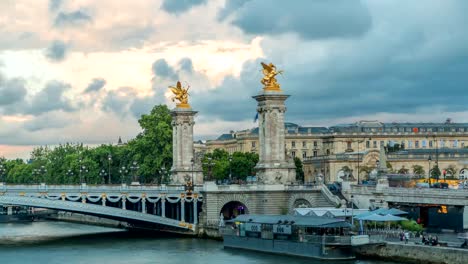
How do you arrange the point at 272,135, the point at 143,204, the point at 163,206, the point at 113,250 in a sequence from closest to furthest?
the point at 113,250, the point at 272,135, the point at 163,206, the point at 143,204

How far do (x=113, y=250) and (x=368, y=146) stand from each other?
78.6m

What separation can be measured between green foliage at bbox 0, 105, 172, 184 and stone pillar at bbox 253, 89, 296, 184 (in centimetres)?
3287

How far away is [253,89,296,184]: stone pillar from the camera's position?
86.9 meters

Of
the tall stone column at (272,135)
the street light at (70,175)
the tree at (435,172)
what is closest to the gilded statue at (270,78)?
the tall stone column at (272,135)

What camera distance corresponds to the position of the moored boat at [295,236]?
223 feet

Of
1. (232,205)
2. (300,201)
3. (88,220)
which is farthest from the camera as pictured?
(88,220)

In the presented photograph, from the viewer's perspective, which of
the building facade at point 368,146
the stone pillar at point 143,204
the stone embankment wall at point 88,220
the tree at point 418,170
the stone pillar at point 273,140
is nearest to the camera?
the stone pillar at point 273,140

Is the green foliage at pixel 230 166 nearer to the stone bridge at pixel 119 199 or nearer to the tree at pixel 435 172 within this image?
the tree at pixel 435 172

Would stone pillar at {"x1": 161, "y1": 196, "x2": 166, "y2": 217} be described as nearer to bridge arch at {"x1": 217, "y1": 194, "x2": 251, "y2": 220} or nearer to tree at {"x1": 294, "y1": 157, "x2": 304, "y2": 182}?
bridge arch at {"x1": 217, "y1": 194, "x2": 251, "y2": 220}

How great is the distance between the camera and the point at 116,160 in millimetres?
140875

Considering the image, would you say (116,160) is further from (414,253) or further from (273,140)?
(414,253)

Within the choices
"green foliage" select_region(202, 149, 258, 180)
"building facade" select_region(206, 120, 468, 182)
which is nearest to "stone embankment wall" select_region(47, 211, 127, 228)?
"green foliage" select_region(202, 149, 258, 180)

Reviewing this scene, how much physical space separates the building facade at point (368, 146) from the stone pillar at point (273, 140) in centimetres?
4468

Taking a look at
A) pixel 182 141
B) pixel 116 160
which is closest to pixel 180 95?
pixel 182 141
